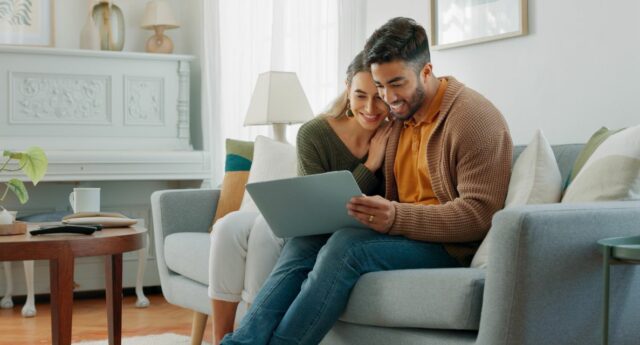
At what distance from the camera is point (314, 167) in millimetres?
2795

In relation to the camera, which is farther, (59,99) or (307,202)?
(59,99)

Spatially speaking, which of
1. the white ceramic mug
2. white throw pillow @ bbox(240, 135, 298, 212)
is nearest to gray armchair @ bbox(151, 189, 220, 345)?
white throw pillow @ bbox(240, 135, 298, 212)

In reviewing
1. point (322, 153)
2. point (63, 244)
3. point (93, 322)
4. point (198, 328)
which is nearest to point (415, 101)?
point (322, 153)

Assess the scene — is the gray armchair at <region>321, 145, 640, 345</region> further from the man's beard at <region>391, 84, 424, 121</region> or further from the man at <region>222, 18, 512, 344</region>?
the man's beard at <region>391, 84, 424, 121</region>

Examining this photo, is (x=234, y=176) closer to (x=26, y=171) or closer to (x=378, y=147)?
(x=26, y=171)

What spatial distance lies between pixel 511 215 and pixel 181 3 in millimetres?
3902

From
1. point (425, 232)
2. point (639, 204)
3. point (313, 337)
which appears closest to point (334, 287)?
point (313, 337)

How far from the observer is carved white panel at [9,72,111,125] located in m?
4.90

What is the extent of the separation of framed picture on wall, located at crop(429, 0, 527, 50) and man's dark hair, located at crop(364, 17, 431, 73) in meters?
0.85

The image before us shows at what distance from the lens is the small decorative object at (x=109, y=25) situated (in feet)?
16.7

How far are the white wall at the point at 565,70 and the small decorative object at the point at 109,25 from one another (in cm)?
227

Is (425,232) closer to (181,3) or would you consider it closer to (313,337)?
(313,337)

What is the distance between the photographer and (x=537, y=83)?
10.6 feet

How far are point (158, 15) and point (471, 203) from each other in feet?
10.5
